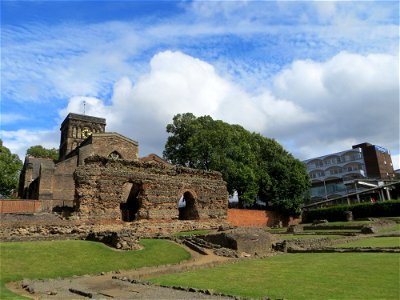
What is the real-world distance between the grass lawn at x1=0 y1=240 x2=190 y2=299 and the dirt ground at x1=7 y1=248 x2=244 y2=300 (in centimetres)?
59

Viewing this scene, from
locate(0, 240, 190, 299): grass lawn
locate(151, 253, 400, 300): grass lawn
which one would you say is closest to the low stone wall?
locate(0, 240, 190, 299): grass lawn

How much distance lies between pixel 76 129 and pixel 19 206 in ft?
117

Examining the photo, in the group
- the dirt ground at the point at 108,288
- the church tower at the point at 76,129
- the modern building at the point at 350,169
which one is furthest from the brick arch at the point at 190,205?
the modern building at the point at 350,169

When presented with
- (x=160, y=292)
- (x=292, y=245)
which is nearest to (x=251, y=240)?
(x=292, y=245)

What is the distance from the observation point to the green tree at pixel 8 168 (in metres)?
42.1

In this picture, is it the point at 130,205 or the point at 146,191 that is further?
the point at 130,205

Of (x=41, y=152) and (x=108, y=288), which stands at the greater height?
(x=41, y=152)

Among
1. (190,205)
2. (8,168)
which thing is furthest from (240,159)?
(8,168)

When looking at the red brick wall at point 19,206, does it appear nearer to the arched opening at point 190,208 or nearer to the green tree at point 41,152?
the arched opening at point 190,208

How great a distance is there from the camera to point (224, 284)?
10.3 m

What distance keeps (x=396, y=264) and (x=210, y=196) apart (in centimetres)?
2193

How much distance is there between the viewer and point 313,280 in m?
9.78

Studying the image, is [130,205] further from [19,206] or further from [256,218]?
[256,218]

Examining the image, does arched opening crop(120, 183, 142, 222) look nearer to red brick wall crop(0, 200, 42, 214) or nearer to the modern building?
red brick wall crop(0, 200, 42, 214)
